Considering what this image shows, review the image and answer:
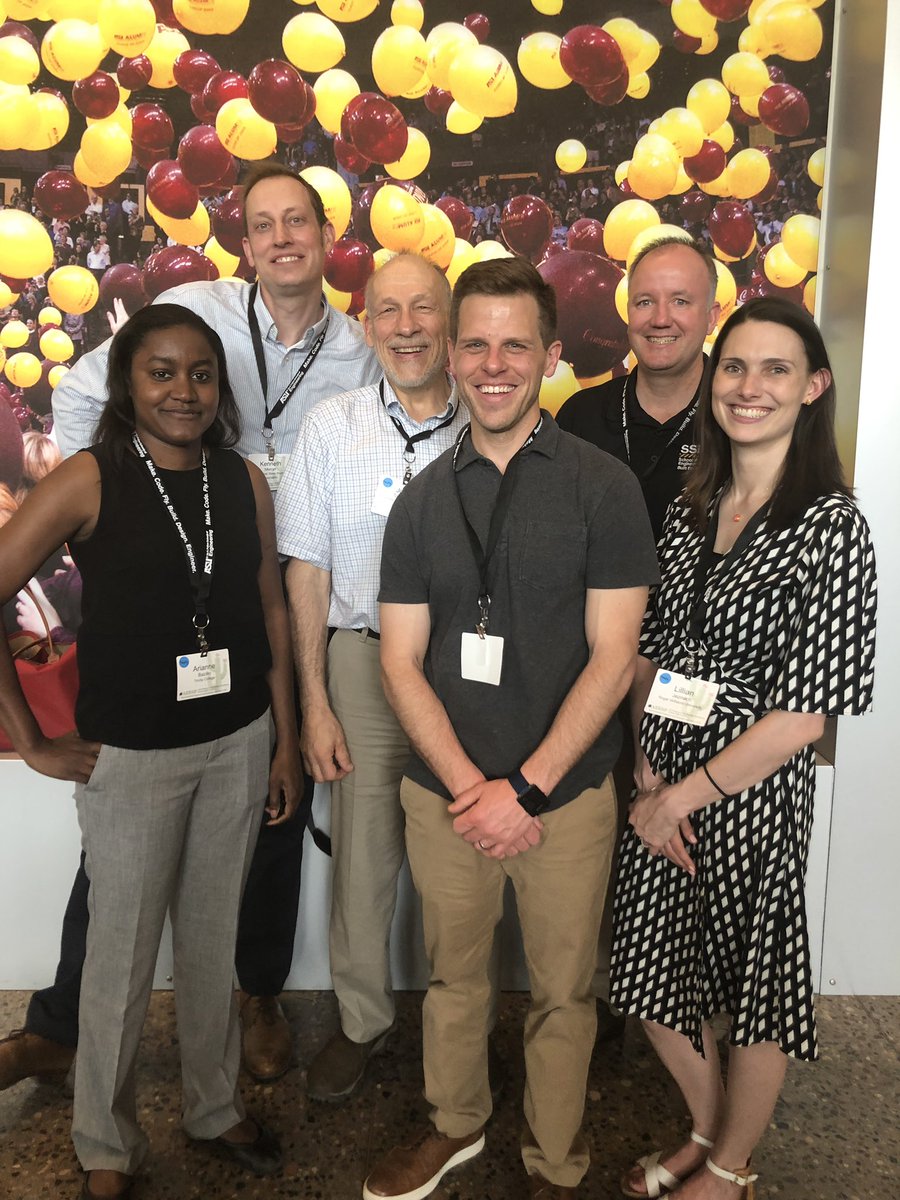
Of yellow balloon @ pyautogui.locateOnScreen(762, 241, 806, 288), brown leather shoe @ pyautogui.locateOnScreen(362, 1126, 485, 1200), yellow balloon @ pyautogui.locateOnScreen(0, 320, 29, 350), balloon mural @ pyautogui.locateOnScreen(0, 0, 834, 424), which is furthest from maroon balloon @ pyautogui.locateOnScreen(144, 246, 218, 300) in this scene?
brown leather shoe @ pyautogui.locateOnScreen(362, 1126, 485, 1200)

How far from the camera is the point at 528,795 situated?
1.58 meters

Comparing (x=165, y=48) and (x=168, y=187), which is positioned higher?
(x=165, y=48)

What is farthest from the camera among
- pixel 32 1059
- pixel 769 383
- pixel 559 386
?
pixel 559 386

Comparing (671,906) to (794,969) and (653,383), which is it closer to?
(794,969)

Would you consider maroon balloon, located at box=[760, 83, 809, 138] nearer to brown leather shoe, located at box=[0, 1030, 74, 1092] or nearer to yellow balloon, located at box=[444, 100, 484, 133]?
yellow balloon, located at box=[444, 100, 484, 133]

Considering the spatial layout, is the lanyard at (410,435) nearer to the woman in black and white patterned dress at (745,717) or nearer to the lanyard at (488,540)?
the lanyard at (488,540)

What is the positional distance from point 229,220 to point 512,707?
6.39ft

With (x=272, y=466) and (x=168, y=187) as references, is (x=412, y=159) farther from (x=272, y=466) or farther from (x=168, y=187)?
(x=272, y=466)

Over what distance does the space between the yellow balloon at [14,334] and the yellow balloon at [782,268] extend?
2.41 m

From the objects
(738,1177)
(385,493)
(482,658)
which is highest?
(385,493)

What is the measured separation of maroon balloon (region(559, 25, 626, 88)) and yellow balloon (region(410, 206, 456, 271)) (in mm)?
586

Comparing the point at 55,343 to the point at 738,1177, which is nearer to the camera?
the point at 738,1177

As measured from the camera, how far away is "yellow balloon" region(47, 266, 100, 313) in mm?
2641

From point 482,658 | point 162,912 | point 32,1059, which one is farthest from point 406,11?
point 32,1059
